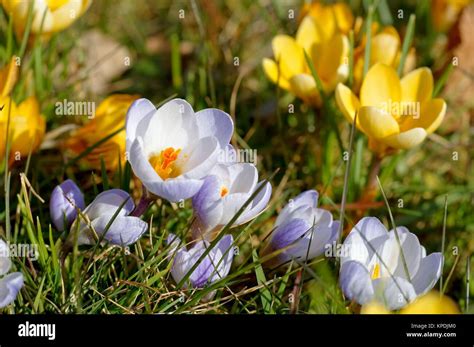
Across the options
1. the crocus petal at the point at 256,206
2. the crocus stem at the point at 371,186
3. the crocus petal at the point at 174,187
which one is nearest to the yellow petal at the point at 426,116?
the crocus stem at the point at 371,186

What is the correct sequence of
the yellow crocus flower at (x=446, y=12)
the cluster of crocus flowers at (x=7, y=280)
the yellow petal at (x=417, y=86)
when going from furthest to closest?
1. the yellow crocus flower at (x=446, y=12)
2. the yellow petal at (x=417, y=86)
3. the cluster of crocus flowers at (x=7, y=280)

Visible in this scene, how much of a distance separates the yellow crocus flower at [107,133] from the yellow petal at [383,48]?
0.47m

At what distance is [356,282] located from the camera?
1.08m

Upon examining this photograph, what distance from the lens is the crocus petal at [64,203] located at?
115 centimetres

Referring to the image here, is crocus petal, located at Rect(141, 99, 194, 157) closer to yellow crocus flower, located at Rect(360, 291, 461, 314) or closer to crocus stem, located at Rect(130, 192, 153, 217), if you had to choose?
crocus stem, located at Rect(130, 192, 153, 217)

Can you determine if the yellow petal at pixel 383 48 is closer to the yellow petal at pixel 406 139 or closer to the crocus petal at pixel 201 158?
the yellow petal at pixel 406 139

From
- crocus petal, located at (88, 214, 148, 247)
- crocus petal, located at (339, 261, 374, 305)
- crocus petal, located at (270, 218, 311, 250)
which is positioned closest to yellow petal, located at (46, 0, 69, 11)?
crocus petal, located at (88, 214, 148, 247)

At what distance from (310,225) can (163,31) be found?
1.06 metres

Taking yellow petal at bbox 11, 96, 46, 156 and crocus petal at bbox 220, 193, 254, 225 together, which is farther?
yellow petal at bbox 11, 96, 46, 156

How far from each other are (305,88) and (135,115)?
42 cm

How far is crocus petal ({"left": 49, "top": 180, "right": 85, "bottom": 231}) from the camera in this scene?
1149 millimetres

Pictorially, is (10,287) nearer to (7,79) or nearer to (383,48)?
(7,79)

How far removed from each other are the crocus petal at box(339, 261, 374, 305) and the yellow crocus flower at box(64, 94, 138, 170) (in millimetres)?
455

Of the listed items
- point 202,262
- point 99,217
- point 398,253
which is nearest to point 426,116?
point 398,253
